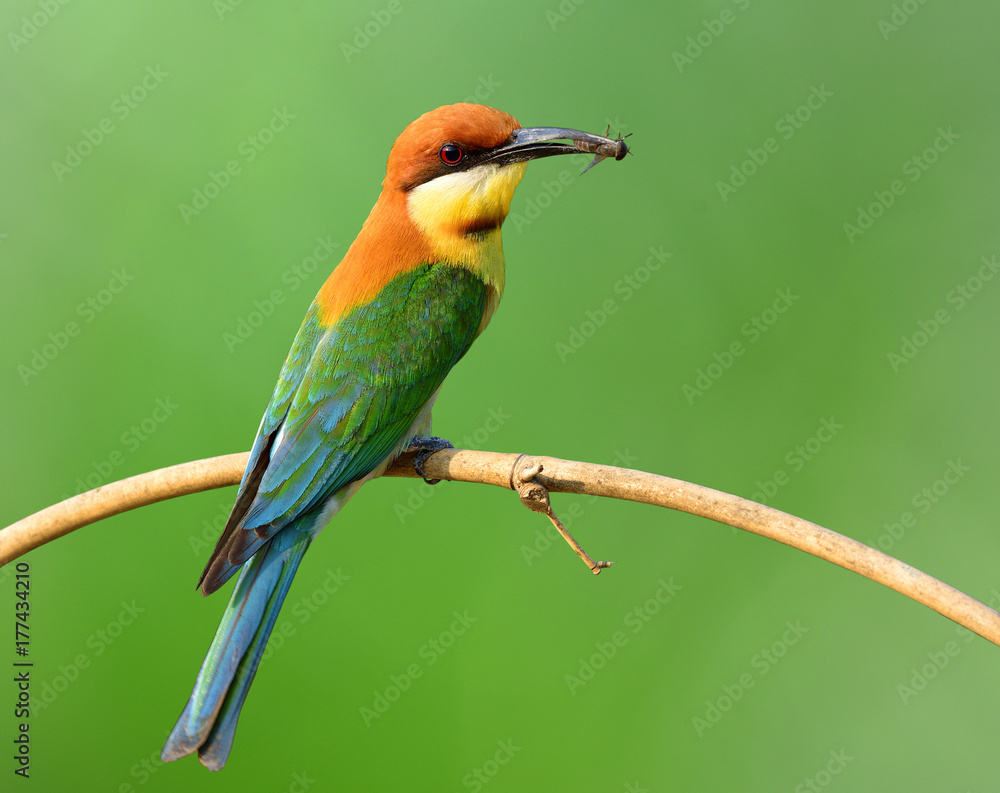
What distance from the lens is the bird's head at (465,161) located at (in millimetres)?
1845

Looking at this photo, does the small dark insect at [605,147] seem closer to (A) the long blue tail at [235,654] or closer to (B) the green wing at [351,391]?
(B) the green wing at [351,391]

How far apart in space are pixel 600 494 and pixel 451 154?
94cm

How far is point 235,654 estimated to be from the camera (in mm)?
1572

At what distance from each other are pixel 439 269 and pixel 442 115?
354mm

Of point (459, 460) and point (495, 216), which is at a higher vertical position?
point (495, 216)

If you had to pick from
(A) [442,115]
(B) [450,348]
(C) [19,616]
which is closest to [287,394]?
(B) [450,348]

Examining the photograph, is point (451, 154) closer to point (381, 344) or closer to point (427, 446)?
point (381, 344)

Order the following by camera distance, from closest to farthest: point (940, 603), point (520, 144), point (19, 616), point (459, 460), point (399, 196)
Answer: point (940, 603)
point (459, 460)
point (520, 144)
point (399, 196)
point (19, 616)

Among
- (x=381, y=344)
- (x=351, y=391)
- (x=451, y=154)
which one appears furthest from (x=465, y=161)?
(x=351, y=391)

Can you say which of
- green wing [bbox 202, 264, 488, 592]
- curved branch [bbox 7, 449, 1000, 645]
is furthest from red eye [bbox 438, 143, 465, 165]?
curved branch [bbox 7, 449, 1000, 645]

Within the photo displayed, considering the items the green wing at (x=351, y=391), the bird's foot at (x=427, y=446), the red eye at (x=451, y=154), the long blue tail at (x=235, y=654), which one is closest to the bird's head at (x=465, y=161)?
the red eye at (x=451, y=154)

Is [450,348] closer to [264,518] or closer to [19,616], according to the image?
[264,518]

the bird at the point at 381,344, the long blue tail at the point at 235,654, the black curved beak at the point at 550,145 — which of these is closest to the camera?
the long blue tail at the point at 235,654

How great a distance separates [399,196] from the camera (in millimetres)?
2002
